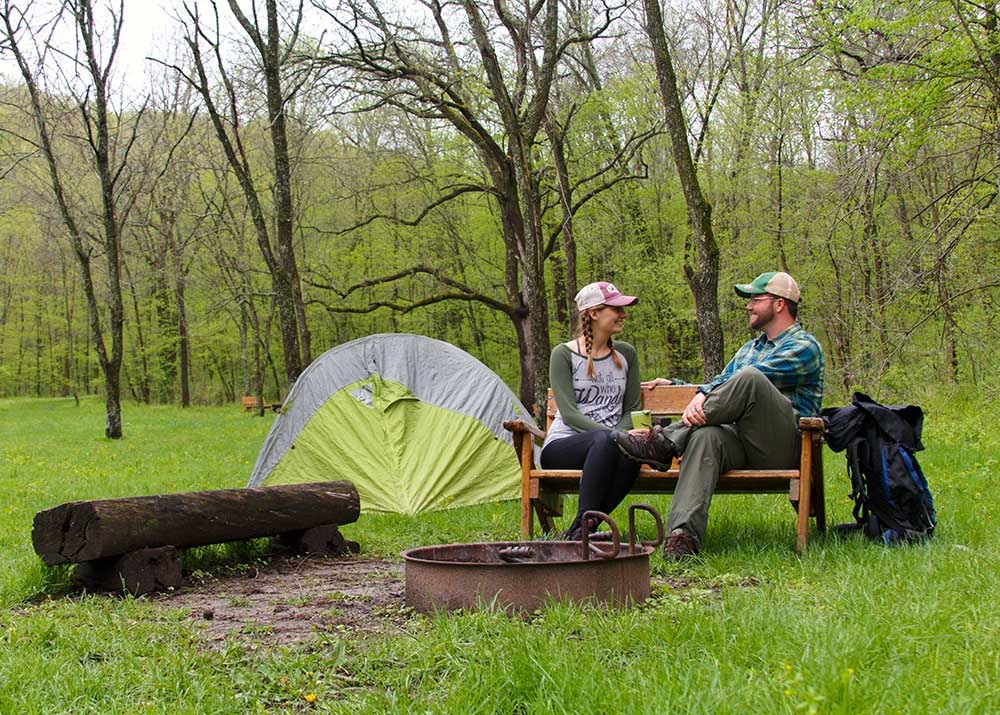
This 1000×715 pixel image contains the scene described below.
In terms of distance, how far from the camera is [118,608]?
4.28 m

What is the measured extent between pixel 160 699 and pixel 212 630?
44.0 inches

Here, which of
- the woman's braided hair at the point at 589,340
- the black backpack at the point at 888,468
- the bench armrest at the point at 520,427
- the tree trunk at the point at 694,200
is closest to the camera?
the black backpack at the point at 888,468

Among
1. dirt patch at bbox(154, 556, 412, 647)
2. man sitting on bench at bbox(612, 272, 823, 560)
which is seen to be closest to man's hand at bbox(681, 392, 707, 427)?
man sitting on bench at bbox(612, 272, 823, 560)

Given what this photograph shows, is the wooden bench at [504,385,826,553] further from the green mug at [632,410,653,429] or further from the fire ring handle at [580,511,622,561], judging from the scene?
the fire ring handle at [580,511,622,561]

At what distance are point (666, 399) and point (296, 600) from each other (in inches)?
108

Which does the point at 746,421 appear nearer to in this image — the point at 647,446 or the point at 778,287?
the point at 647,446

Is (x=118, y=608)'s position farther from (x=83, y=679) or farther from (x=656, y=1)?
(x=656, y=1)

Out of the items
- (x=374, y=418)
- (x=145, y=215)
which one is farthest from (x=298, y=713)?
(x=145, y=215)

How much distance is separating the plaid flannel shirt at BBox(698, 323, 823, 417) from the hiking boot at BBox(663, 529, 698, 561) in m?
0.76

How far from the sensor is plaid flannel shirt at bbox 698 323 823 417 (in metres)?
5.10

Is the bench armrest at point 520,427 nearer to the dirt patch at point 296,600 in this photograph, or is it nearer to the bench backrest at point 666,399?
the bench backrest at point 666,399

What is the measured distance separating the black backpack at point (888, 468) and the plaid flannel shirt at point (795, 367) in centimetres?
33

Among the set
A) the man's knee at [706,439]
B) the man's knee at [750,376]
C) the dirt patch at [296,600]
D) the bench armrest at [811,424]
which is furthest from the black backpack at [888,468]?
the dirt patch at [296,600]

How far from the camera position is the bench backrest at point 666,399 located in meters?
6.14
